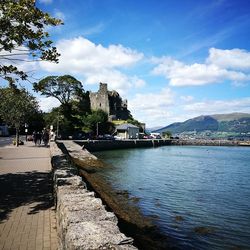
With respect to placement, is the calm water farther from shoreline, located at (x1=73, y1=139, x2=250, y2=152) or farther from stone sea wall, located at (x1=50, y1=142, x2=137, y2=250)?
shoreline, located at (x1=73, y1=139, x2=250, y2=152)

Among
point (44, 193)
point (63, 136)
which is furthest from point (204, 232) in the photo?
point (63, 136)

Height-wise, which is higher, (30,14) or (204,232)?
(30,14)

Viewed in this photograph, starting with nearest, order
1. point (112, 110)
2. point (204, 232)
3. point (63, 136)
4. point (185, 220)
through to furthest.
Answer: point (204, 232) → point (185, 220) → point (63, 136) → point (112, 110)

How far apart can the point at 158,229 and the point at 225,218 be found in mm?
4322

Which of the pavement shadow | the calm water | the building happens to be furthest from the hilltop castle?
the pavement shadow

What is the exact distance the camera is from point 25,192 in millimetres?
13242

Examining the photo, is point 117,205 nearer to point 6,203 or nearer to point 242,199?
point 6,203

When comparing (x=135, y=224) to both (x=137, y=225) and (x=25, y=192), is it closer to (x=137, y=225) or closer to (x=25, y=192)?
(x=137, y=225)

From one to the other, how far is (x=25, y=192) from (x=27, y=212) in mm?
2962

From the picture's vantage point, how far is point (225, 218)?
640 inches

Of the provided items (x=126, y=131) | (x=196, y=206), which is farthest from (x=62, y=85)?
(x=196, y=206)

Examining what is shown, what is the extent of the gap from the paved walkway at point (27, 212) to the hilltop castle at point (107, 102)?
9489 centimetres

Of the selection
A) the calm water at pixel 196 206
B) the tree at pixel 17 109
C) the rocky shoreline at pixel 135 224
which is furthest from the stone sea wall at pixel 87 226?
the tree at pixel 17 109

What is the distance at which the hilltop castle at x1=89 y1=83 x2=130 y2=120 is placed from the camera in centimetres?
11356
